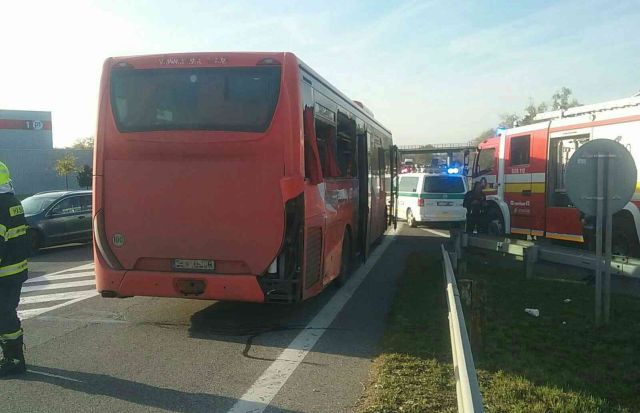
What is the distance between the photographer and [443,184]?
2138 centimetres

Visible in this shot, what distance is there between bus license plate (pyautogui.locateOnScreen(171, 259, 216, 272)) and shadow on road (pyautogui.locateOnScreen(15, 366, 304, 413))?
5.31 ft

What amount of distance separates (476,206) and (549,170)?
83.7 inches

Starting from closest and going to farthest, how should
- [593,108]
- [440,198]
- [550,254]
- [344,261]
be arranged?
[550,254], [344,261], [593,108], [440,198]

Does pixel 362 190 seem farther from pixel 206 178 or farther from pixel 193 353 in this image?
pixel 193 353

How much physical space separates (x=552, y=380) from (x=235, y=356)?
10.1ft

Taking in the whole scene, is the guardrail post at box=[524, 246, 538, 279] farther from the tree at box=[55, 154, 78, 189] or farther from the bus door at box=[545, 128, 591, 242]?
the tree at box=[55, 154, 78, 189]

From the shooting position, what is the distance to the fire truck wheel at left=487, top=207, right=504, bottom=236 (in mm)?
15484

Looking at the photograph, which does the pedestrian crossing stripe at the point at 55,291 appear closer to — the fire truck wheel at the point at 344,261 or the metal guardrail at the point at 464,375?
the fire truck wheel at the point at 344,261

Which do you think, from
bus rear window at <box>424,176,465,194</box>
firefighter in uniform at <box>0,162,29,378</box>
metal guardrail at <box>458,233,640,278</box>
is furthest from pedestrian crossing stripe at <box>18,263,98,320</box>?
bus rear window at <box>424,176,465,194</box>

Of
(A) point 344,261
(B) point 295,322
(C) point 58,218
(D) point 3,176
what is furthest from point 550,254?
(C) point 58,218

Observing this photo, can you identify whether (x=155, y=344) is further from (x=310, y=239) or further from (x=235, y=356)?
(x=310, y=239)

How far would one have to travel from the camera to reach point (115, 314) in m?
7.94

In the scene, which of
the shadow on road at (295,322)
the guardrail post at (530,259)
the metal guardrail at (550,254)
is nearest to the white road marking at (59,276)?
the shadow on road at (295,322)

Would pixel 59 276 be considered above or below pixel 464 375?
below
